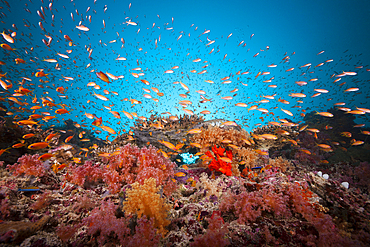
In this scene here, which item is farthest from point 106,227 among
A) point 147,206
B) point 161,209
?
point 161,209

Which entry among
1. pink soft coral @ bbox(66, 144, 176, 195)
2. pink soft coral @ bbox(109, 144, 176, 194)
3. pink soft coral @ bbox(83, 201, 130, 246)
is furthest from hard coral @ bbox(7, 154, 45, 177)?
pink soft coral @ bbox(83, 201, 130, 246)

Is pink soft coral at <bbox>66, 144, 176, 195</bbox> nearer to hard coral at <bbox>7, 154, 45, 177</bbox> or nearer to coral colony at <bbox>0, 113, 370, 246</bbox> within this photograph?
coral colony at <bbox>0, 113, 370, 246</bbox>

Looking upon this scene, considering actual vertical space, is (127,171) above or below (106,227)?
above

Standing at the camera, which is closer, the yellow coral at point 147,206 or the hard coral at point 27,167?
the yellow coral at point 147,206

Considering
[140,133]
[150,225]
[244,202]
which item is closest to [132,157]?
[150,225]

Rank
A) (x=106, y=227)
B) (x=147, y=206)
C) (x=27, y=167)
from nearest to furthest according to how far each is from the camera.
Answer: (x=106, y=227) → (x=147, y=206) → (x=27, y=167)

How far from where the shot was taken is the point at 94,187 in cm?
364

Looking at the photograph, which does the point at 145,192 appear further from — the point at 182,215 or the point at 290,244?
the point at 290,244

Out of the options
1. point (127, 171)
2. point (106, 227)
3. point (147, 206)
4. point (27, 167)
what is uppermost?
point (27, 167)

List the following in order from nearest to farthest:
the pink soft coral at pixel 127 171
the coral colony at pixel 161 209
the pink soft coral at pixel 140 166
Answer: the coral colony at pixel 161 209
the pink soft coral at pixel 127 171
the pink soft coral at pixel 140 166

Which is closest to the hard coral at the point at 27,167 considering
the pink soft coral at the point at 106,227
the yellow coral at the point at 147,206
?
the pink soft coral at the point at 106,227

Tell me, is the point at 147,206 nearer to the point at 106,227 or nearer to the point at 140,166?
the point at 106,227

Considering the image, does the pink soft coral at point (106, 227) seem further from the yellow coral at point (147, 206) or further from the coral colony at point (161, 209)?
the yellow coral at point (147, 206)

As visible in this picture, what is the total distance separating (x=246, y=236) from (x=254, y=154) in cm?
333
